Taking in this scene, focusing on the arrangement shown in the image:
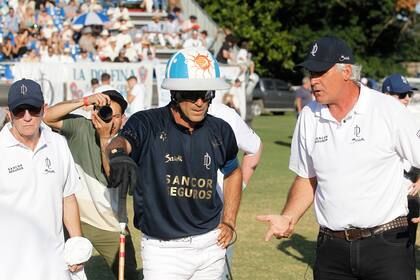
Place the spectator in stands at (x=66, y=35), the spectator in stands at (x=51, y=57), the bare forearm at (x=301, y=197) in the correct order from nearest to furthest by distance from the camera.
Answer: the bare forearm at (x=301, y=197)
the spectator in stands at (x=51, y=57)
the spectator in stands at (x=66, y=35)

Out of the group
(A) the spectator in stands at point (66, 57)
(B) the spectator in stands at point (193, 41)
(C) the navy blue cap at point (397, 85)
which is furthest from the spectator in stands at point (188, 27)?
(C) the navy blue cap at point (397, 85)

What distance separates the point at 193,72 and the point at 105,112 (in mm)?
1412

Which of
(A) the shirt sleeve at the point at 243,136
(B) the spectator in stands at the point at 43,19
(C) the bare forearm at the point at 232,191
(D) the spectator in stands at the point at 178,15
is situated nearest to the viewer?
(C) the bare forearm at the point at 232,191

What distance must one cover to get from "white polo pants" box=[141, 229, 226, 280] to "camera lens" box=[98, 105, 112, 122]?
4.67ft

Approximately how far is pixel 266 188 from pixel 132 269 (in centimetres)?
814

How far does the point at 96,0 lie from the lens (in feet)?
96.4

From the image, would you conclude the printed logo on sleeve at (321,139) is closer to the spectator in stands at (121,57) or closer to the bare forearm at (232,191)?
the bare forearm at (232,191)

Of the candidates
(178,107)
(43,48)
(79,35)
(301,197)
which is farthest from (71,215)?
(79,35)

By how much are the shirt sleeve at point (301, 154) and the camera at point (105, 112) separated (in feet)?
4.97

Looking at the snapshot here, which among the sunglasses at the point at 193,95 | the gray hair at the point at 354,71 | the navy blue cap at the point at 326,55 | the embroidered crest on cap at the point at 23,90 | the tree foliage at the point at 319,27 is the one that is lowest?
the tree foliage at the point at 319,27

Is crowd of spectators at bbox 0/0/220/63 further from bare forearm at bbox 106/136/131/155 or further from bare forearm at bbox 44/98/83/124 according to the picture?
bare forearm at bbox 106/136/131/155

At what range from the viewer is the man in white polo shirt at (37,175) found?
16.2 ft

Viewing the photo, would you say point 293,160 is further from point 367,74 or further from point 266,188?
point 367,74

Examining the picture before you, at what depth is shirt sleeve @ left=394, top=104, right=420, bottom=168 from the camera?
5012mm
